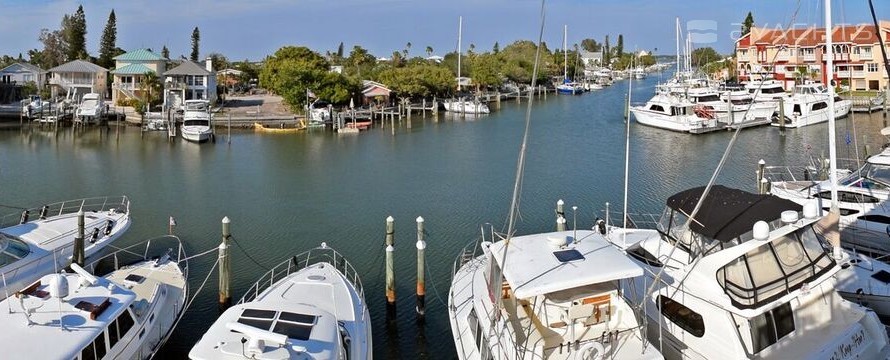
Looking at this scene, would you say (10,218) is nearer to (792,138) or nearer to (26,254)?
(26,254)

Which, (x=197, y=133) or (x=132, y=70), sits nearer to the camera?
(x=197, y=133)

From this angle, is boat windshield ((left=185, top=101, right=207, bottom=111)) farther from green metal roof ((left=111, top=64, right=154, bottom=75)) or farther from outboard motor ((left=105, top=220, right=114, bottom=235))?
outboard motor ((left=105, top=220, right=114, bottom=235))

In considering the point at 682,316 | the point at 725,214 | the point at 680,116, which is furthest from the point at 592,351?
the point at 680,116

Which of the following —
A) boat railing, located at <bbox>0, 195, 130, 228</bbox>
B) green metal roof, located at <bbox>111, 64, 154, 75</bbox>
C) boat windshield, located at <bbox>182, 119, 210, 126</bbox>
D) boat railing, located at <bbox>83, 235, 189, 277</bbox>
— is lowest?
boat railing, located at <bbox>83, 235, 189, 277</bbox>

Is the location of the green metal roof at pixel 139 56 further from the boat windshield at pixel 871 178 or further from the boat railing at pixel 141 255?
the boat windshield at pixel 871 178

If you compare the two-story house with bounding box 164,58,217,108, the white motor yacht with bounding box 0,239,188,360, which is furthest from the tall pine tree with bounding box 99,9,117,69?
the white motor yacht with bounding box 0,239,188,360

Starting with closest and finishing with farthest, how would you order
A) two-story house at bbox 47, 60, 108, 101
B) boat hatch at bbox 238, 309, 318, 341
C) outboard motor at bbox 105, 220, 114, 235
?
boat hatch at bbox 238, 309, 318, 341 < outboard motor at bbox 105, 220, 114, 235 < two-story house at bbox 47, 60, 108, 101

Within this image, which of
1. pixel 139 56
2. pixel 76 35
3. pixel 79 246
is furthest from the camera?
pixel 76 35

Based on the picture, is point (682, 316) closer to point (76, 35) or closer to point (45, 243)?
point (45, 243)
